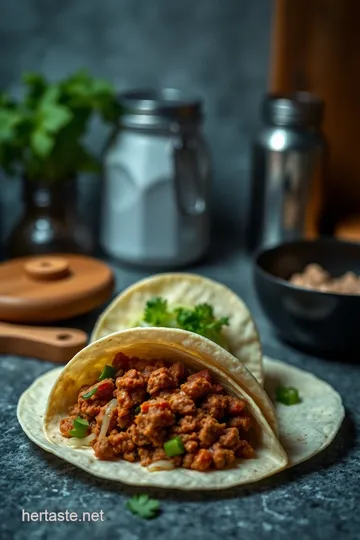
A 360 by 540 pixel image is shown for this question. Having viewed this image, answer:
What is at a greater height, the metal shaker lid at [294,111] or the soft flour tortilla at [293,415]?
the metal shaker lid at [294,111]

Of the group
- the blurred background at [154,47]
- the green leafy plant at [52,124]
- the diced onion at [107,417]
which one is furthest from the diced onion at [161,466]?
the blurred background at [154,47]

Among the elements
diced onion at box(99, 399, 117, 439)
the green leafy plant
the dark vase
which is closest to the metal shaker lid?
the green leafy plant

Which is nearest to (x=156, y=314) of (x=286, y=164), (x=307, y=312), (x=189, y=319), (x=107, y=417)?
(x=189, y=319)

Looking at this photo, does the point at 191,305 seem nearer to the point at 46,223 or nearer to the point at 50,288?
the point at 50,288

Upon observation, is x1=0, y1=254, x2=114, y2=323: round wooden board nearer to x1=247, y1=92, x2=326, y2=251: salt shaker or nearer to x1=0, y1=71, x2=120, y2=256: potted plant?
x1=0, y1=71, x2=120, y2=256: potted plant

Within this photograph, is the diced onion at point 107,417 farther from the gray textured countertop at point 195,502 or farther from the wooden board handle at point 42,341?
the wooden board handle at point 42,341

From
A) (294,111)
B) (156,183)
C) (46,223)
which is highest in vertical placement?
(294,111)
